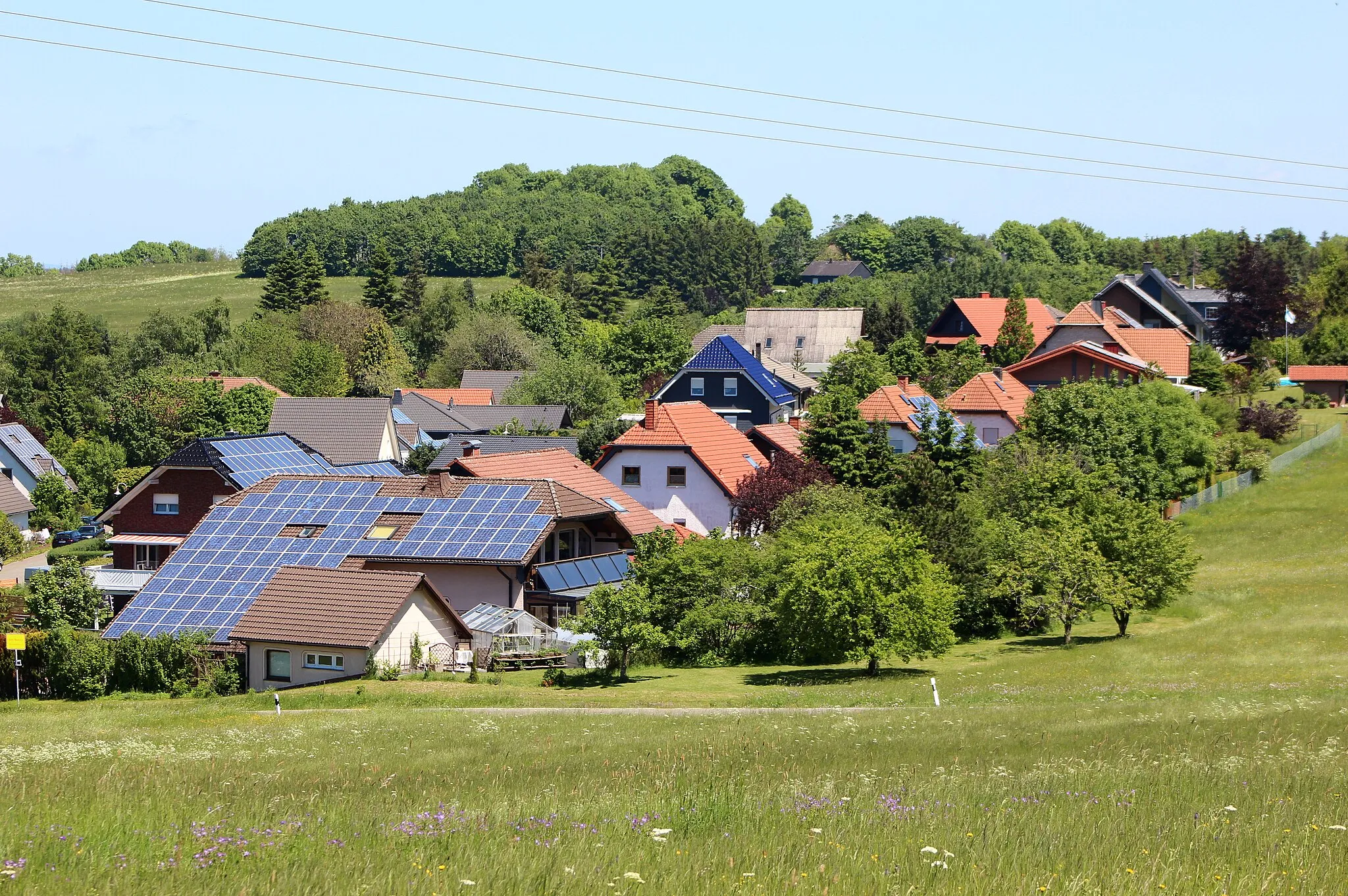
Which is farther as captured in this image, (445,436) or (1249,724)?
(445,436)

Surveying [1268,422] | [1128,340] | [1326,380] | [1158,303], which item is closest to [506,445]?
[1268,422]

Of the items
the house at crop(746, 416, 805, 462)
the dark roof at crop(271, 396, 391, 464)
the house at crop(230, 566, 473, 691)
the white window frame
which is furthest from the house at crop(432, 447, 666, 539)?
the dark roof at crop(271, 396, 391, 464)

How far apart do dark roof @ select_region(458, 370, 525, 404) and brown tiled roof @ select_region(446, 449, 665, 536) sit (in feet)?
182

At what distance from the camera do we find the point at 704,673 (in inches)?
1548

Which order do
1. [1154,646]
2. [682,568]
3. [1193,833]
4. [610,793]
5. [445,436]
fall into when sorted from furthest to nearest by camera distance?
[445,436], [682,568], [1154,646], [610,793], [1193,833]

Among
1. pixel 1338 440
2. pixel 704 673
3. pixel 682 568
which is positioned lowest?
pixel 704 673

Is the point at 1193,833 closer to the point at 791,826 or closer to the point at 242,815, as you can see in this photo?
the point at 791,826

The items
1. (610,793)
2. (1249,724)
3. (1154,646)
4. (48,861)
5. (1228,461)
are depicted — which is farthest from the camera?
(1228,461)

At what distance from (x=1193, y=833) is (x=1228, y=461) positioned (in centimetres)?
5939

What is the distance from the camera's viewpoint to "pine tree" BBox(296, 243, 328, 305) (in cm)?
14412

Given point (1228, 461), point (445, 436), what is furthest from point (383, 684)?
point (445, 436)

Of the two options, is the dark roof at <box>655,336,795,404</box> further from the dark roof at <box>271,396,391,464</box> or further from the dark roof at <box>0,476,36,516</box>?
the dark roof at <box>0,476,36,516</box>

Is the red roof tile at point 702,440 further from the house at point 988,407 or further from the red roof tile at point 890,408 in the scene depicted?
the house at point 988,407

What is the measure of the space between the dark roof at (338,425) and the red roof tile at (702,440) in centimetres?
1776
